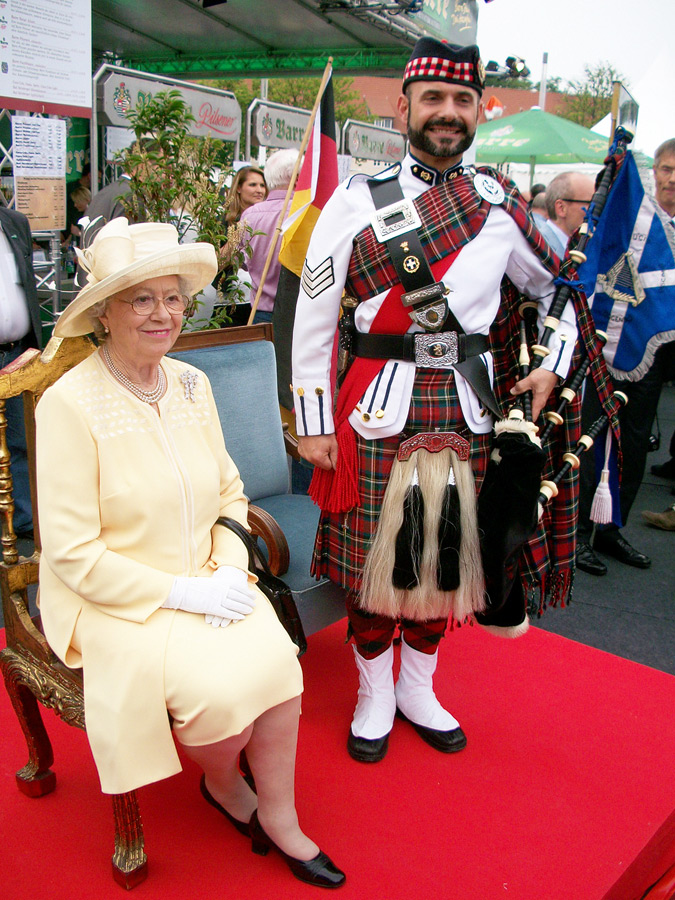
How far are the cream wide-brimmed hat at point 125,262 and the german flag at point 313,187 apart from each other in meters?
1.17

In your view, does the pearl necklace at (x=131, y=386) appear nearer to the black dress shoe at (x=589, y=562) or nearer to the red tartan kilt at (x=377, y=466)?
the red tartan kilt at (x=377, y=466)

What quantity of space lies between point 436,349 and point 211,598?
0.87m

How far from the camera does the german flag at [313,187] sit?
9.02 ft

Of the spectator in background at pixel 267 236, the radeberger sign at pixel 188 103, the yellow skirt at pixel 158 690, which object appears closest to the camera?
the yellow skirt at pixel 158 690

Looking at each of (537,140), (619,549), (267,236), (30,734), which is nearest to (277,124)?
(537,140)

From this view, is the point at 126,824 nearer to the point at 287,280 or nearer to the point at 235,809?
the point at 235,809

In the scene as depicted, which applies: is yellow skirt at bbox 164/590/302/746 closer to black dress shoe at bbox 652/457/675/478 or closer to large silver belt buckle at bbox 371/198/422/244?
large silver belt buckle at bbox 371/198/422/244

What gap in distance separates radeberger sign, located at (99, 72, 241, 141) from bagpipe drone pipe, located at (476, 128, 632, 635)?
3.54m

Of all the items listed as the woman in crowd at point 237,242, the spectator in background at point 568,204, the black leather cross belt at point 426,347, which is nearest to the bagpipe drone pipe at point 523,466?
the black leather cross belt at point 426,347

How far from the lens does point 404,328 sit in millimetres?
1943

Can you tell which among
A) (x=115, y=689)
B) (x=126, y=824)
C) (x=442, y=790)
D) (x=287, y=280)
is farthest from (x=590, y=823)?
(x=287, y=280)

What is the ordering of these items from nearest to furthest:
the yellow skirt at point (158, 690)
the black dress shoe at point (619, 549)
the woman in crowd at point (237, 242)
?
the yellow skirt at point (158, 690)
the woman in crowd at point (237, 242)
the black dress shoe at point (619, 549)

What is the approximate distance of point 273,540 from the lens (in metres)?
2.25

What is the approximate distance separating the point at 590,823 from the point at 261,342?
1886mm
